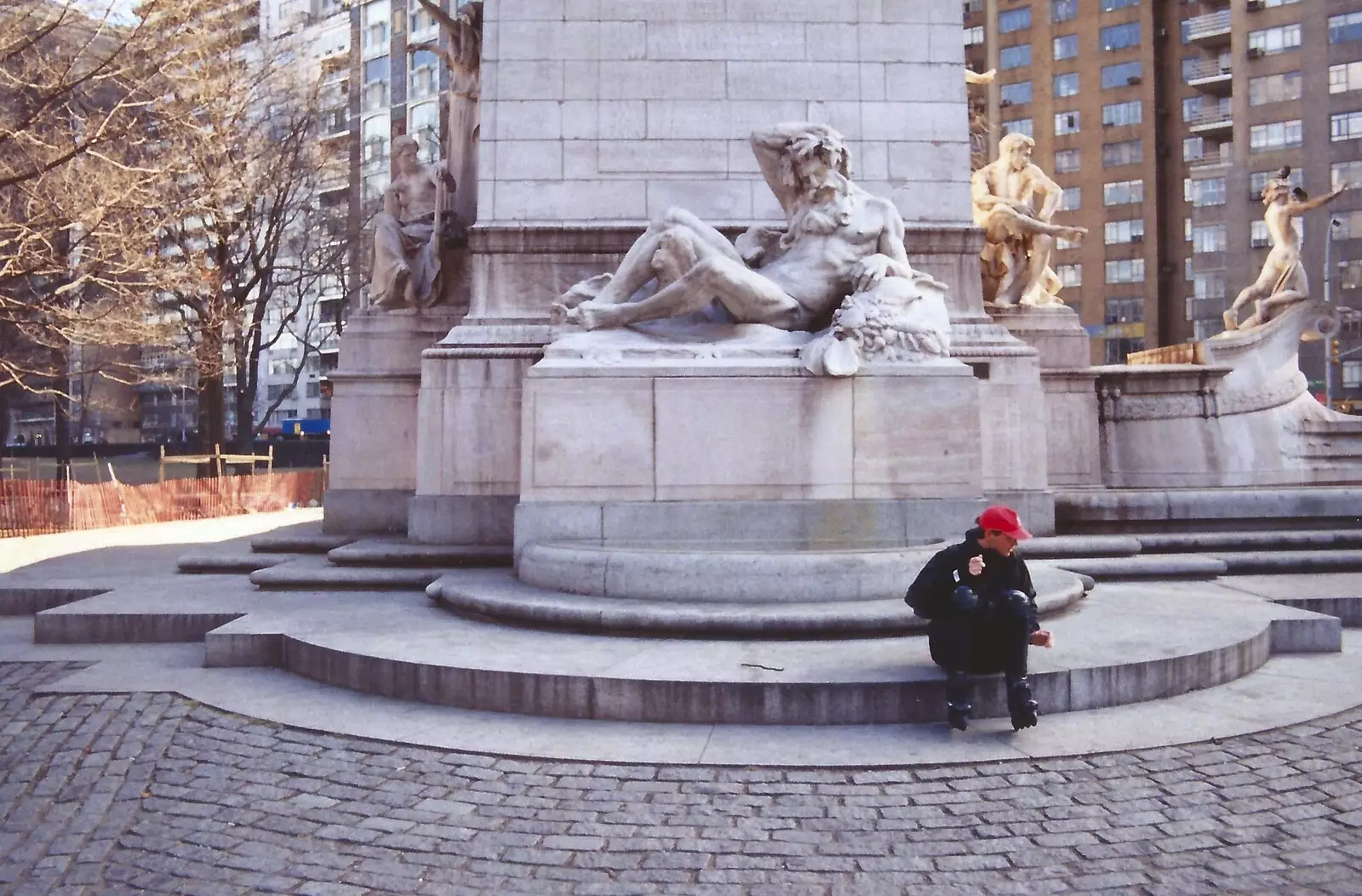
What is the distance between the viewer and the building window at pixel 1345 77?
2172 inches

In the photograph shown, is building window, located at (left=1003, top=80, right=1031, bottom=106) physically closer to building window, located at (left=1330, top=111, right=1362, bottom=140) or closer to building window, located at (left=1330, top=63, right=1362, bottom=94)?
building window, located at (left=1330, top=63, right=1362, bottom=94)

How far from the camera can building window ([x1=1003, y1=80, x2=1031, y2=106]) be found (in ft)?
225

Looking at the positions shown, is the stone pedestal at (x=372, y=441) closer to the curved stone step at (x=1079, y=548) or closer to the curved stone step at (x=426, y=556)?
the curved stone step at (x=426, y=556)

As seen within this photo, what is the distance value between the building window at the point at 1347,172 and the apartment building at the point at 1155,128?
1.34m

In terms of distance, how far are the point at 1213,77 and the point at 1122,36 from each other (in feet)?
19.1

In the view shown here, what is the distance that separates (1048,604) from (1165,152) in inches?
2665

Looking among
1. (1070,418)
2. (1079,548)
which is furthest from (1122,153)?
(1079,548)

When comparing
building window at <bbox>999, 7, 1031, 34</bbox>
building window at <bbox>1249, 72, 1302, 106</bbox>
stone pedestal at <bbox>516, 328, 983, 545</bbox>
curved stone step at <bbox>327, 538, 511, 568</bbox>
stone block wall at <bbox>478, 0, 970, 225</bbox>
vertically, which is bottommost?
curved stone step at <bbox>327, 538, 511, 568</bbox>

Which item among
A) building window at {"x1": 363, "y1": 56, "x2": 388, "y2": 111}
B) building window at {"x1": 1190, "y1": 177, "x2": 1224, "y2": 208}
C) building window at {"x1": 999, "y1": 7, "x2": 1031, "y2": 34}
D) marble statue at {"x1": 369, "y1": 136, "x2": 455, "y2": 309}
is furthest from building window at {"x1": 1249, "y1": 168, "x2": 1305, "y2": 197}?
marble statue at {"x1": 369, "y1": 136, "x2": 455, "y2": 309}

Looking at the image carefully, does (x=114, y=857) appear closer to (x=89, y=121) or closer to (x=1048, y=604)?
(x=1048, y=604)

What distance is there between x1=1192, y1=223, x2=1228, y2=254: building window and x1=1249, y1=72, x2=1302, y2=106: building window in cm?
658

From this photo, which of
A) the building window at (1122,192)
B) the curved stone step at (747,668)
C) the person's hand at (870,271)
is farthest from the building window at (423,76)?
the curved stone step at (747,668)

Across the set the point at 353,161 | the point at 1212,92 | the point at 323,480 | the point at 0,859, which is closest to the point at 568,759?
the point at 0,859

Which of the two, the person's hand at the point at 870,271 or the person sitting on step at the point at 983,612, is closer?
the person sitting on step at the point at 983,612
